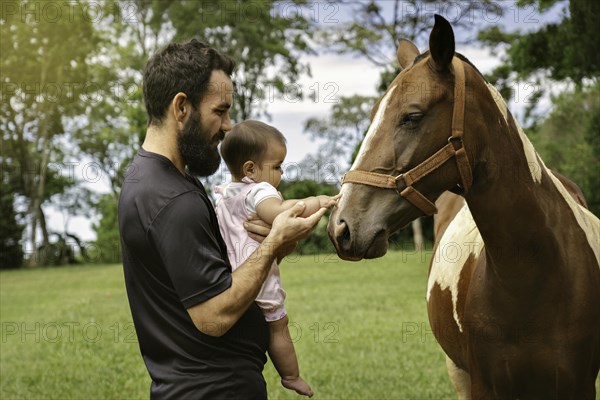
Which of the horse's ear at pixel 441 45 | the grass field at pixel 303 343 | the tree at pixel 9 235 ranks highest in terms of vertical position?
the horse's ear at pixel 441 45

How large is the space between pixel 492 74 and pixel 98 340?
2091 cm

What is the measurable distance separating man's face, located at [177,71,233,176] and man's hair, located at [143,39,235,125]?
0.09 feet

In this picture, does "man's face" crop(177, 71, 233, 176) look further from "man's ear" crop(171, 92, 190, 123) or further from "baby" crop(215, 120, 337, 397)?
"baby" crop(215, 120, 337, 397)

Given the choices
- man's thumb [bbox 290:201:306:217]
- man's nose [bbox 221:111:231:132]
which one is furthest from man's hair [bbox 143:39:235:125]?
man's thumb [bbox 290:201:306:217]

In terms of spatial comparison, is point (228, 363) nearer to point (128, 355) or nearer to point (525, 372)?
point (525, 372)

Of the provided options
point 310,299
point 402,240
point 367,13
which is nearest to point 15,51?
point 367,13

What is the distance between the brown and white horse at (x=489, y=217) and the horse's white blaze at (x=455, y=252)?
146 millimetres

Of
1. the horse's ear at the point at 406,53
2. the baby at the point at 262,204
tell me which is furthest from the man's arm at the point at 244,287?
the horse's ear at the point at 406,53

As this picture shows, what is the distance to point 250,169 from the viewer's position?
2.93 meters

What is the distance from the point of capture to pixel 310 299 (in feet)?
44.4

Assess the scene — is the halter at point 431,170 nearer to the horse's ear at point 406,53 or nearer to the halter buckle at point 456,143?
the halter buckle at point 456,143

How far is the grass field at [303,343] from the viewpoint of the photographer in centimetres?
707

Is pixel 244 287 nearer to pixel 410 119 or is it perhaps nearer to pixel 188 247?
pixel 188 247

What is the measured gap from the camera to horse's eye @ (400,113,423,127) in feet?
9.23
